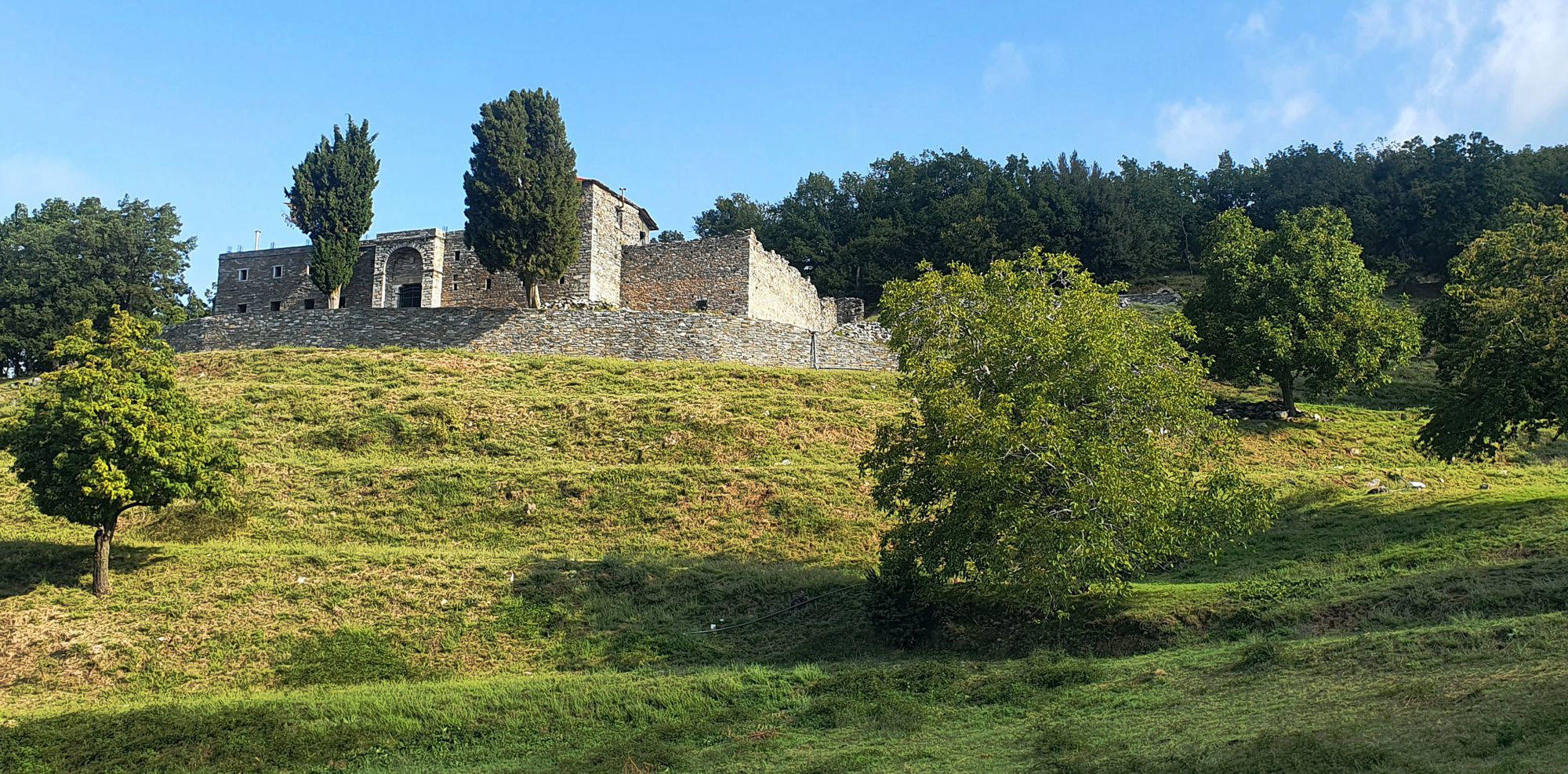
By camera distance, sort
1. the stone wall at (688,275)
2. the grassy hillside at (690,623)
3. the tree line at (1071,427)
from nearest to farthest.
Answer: the grassy hillside at (690,623), the tree line at (1071,427), the stone wall at (688,275)

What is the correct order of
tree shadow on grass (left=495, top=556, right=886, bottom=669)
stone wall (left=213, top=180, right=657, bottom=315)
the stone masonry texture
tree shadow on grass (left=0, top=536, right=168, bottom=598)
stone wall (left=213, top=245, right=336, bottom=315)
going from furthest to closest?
stone wall (left=213, top=245, right=336, bottom=315) < stone wall (left=213, top=180, right=657, bottom=315) < the stone masonry texture < tree shadow on grass (left=0, top=536, right=168, bottom=598) < tree shadow on grass (left=495, top=556, right=886, bottom=669)

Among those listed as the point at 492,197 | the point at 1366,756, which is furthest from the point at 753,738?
the point at 492,197

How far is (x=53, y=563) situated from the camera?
2108cm

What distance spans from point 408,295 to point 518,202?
913 cm

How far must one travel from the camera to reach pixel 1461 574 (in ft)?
56.2

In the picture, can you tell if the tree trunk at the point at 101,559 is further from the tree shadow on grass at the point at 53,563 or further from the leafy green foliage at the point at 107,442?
the tree shadow on grass at the point at 53,563

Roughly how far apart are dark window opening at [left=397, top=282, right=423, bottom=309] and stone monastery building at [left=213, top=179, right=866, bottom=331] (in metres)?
0.05

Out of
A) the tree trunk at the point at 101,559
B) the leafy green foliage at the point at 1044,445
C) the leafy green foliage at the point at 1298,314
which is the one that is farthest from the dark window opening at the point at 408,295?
the leafy green foliage at the point at 1044,445

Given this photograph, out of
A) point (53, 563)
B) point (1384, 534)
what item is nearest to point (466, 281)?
point (53, 563)

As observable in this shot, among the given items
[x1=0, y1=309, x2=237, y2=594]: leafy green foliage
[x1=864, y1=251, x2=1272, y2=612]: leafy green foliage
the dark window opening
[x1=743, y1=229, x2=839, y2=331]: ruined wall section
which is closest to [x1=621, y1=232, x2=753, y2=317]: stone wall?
[x1=743, y1=229, x2=839, y2=331]: ruined wall section

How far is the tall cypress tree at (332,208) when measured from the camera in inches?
1806

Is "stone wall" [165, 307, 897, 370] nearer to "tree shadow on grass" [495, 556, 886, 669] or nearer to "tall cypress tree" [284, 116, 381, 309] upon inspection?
"tall cypress tree" [284, 116, 381, 309]

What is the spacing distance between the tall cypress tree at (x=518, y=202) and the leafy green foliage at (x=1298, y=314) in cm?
2308

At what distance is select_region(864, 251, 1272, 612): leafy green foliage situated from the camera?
17.2 m
